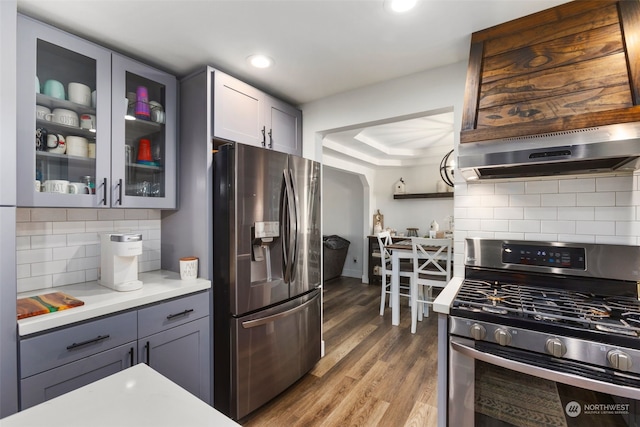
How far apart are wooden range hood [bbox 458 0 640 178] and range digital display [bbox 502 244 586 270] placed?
0.42 m

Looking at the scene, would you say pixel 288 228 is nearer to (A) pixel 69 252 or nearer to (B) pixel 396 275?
(A) pixel 69 252

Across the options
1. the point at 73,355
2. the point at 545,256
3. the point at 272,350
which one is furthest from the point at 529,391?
the point at 73,355

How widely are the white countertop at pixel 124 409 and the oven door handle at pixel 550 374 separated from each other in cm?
105

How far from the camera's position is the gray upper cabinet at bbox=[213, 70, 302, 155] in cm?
196

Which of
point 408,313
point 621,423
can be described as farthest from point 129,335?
point 408,313

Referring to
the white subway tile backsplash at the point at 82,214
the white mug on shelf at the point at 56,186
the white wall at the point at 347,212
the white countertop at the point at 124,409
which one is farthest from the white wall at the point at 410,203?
the white countertop at the point at 124,409

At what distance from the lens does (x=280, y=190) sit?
6.61 feet

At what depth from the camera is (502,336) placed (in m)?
1.18

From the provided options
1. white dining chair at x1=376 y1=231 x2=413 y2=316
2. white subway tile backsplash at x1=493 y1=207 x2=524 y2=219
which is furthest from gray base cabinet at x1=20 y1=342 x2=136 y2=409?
white dining chair at x1=376 y1=231 x2=413 y2=316

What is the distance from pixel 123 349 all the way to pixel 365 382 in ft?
5.49

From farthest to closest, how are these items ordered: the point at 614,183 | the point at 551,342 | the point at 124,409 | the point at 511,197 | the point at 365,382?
the point at 365,382 < the point at 511,197 < the point at 614,183 < the point at 551,342 < the point at 124,409

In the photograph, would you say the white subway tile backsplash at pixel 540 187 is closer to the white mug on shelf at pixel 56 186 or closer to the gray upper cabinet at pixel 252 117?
the gray upper cabinet at pixel 252 117

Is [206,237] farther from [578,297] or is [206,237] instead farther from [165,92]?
[578,297]

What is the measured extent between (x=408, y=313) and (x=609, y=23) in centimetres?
331
